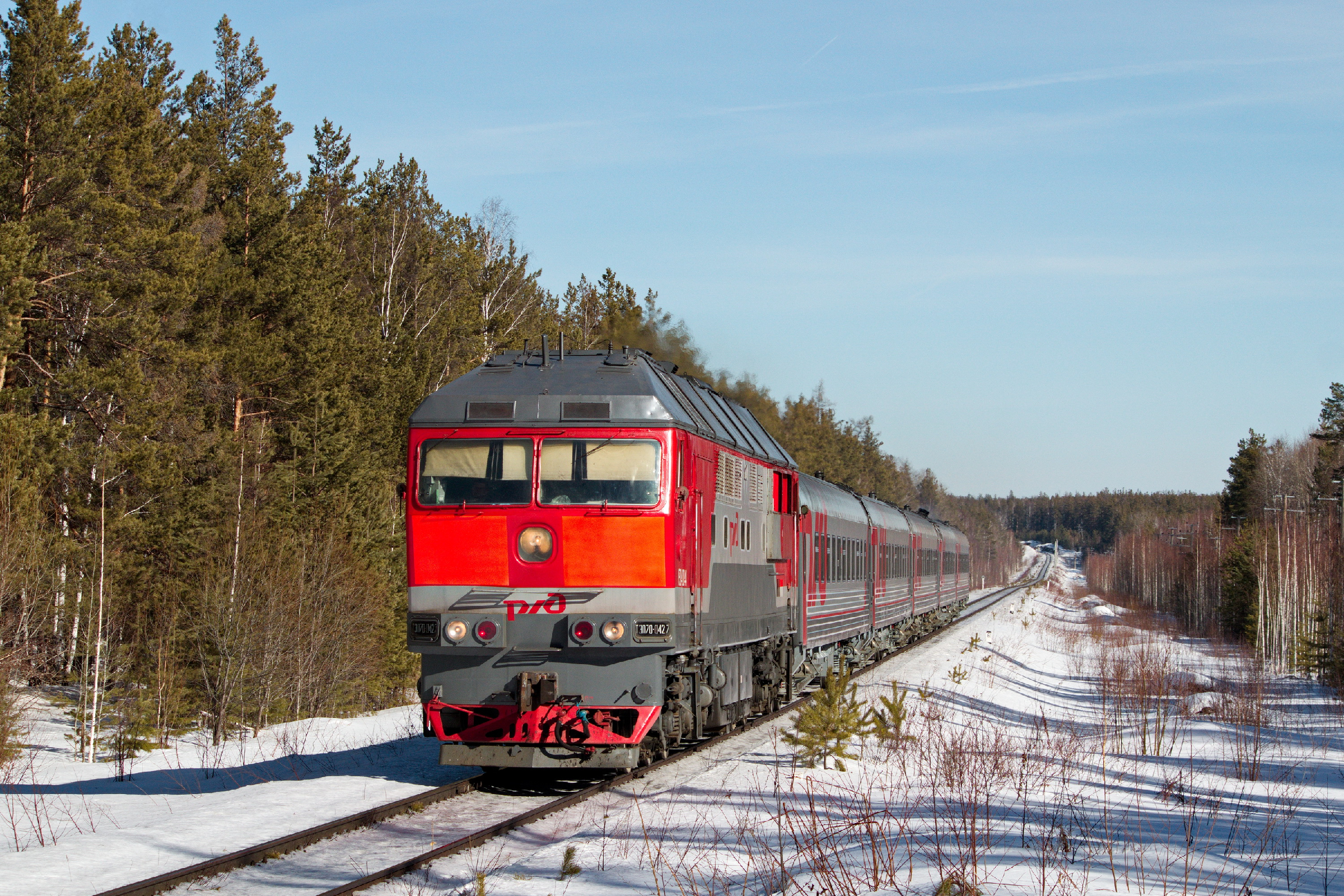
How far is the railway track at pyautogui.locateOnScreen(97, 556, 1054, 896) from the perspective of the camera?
7.81 metres

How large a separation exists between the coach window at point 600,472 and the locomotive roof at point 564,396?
227mm

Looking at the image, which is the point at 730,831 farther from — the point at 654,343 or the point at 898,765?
the point at 654,343

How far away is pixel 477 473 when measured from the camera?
12.1 meters

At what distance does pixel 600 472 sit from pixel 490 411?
1.25 meters

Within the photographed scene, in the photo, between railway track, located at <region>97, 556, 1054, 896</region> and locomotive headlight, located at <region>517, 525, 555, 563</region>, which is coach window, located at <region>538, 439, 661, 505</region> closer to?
locomotive headlight, located at <region>517, 525, 555, 563</region>

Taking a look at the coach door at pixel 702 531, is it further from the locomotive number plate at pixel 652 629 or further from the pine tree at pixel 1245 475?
the pine tree at pixel 1245 475

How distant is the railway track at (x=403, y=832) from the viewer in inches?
307

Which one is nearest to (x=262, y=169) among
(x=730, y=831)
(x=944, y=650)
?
(x=944, y=650)

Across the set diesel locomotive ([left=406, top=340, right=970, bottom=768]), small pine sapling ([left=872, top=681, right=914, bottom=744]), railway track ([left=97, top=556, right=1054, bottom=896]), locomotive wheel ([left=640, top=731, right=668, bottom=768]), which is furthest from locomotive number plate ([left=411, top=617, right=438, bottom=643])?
small pine sapling ([left=872, top=681, right=914, bottom=744])

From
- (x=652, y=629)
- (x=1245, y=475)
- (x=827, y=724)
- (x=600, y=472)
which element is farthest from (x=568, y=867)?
(x=1245, y=475)

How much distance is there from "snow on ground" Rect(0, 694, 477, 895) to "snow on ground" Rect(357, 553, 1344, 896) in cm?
187

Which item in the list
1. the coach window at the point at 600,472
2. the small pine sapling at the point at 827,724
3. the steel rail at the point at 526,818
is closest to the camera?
the steel rail at the point at 526,818

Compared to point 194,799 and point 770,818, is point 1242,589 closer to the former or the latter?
point 770,818

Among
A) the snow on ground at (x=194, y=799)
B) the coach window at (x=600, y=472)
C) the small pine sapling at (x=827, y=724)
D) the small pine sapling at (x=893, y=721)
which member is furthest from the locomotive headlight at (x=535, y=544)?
the small pine sapling at (x=893, y=721)
